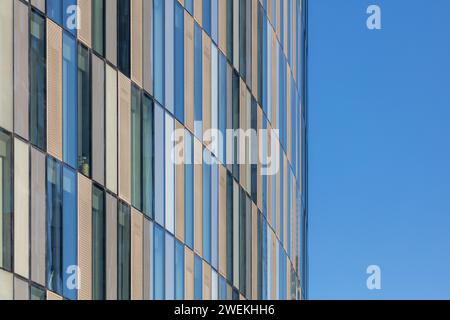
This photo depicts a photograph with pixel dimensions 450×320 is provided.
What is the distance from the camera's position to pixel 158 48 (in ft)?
117

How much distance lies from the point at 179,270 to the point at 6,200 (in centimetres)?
1285

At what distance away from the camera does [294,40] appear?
5984 cm

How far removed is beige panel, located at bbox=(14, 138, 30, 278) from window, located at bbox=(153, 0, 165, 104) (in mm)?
9507

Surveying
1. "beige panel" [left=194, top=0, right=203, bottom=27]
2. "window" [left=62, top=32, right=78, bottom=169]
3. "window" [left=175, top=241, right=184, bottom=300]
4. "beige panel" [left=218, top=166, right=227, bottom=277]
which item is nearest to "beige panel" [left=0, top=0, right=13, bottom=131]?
"window" [left=62, top=32, right=78, bottom=169]

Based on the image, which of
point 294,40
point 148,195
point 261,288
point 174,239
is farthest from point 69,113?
point 294,40

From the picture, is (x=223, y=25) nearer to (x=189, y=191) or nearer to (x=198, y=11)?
(x=198, y=11)

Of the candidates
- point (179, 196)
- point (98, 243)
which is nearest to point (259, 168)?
point (179, 196)

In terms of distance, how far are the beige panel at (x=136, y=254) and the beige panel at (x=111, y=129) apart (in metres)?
1.84

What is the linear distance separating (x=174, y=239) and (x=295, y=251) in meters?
23.6

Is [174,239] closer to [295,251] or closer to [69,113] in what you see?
[69,113]

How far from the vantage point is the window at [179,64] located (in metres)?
37.3

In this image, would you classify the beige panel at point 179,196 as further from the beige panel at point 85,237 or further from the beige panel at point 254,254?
the beige panel at point 254,254

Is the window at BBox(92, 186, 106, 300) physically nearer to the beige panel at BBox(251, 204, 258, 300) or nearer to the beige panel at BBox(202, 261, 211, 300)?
the beige panel at BBox(202, 261, 211, 300)
